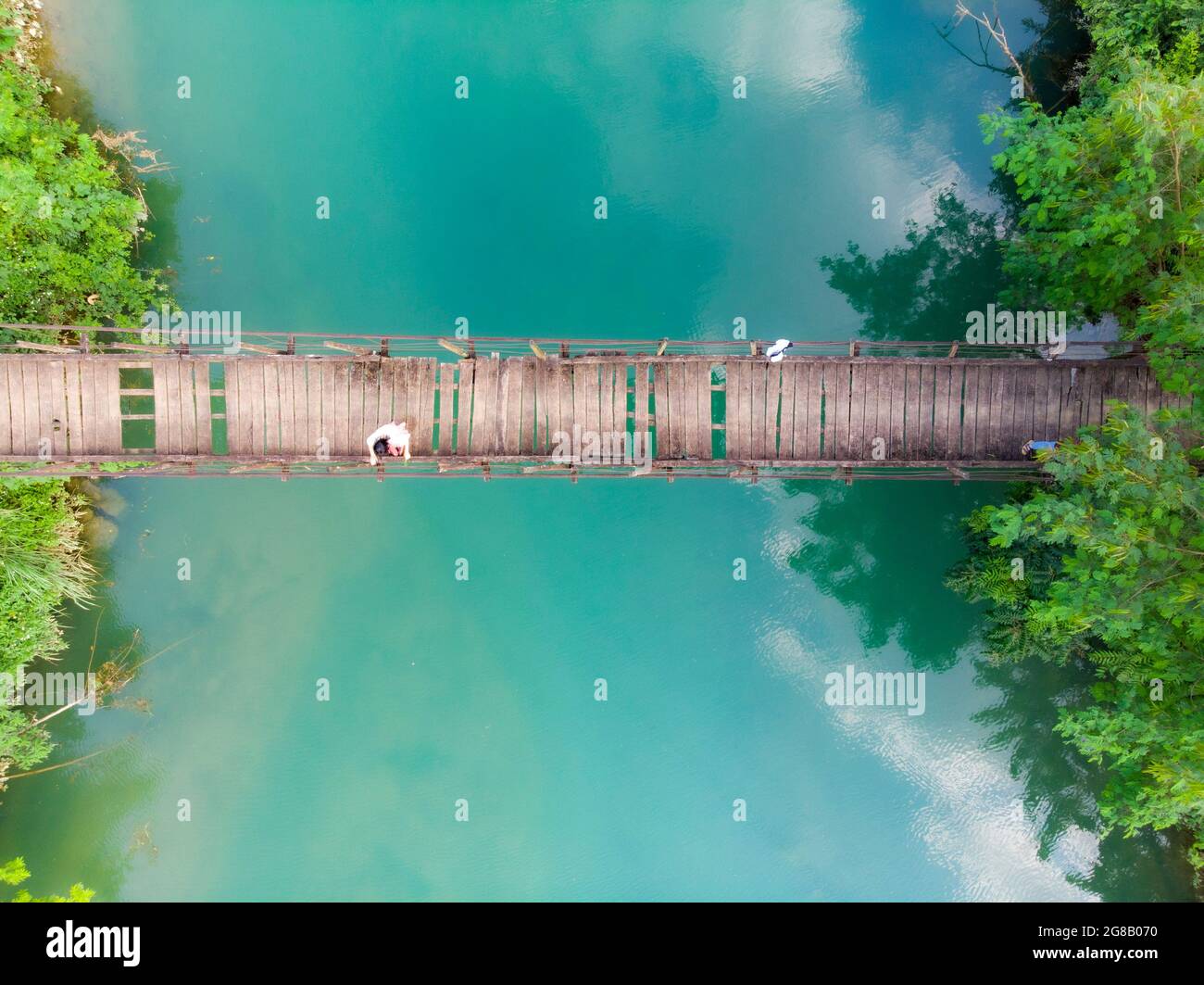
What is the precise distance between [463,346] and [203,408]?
14.9 feet

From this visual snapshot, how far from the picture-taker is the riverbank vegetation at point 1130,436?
28.3 ft

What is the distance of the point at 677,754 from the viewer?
13.2 m

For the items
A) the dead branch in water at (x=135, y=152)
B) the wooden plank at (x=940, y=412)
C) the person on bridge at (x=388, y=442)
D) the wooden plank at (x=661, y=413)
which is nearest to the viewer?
the person on bridge at (x=388, y=442)

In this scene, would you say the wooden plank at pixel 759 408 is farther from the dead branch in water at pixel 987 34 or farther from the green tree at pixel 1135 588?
the dead branch in water at pixel 987 34

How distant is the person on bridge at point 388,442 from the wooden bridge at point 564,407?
54cm

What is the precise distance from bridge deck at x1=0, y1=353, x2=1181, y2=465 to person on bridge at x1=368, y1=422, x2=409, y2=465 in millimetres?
674

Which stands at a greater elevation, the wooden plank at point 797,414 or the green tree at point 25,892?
the wooden plank at point 797,414

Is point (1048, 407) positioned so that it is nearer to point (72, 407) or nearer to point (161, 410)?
point (161, 410)

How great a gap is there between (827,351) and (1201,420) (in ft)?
18.2

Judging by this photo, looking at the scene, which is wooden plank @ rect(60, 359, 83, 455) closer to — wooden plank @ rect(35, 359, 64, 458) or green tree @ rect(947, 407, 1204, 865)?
wooden plank @ rect(35, 359, 64, 458)

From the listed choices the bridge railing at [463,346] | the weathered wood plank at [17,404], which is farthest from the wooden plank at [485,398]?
the weathered wood plank at [17,404]

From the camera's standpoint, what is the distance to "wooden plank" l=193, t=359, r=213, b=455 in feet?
34.5

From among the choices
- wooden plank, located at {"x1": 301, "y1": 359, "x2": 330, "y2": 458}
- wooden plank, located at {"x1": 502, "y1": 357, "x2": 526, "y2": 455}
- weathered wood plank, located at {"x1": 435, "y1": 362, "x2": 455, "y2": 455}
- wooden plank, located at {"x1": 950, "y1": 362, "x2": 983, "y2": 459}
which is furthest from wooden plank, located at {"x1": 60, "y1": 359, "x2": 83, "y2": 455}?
wooden plank, located at {"x1": 950, "y1": 362, "x2": 983, "y2": 459}

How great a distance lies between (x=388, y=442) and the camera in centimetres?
977
